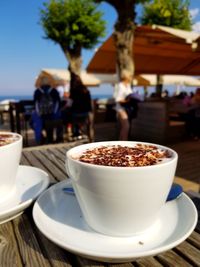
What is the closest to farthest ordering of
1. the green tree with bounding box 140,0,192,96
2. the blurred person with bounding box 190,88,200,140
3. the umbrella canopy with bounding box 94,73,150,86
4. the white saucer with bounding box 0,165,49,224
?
the white saucer with bounding box 0,165,49,224, the blurred person with bounding box 190,88,200,140, the umbrella canopy with bounding box 94,73,150,86, the green tree with bounding box 140,0,192,96

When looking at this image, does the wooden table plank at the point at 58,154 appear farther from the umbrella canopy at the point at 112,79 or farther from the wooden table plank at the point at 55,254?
the umbrella canopy at the point at 112,79

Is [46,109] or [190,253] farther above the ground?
[190,253]

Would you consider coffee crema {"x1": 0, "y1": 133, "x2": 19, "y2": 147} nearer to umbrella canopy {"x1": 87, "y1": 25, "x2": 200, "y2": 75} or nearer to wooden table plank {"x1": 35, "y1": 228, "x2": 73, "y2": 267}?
wooden table plank {"x1": 35, "y1": 228, "x2": 73, "y2": 267}

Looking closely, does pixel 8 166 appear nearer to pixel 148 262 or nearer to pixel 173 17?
pixel 148 262

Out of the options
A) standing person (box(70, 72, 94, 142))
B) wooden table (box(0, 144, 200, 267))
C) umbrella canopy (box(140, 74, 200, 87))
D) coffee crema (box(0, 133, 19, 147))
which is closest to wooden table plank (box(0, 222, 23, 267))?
wooden table (box(0, 144, 200, 267))

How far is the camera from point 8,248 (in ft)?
1.84

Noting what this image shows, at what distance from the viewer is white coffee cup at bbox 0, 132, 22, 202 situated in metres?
0.69

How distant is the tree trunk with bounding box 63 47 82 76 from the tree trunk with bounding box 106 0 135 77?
6.00 m

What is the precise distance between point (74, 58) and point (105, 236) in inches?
483

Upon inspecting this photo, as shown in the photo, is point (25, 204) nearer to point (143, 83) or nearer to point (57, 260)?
point (57, 260)

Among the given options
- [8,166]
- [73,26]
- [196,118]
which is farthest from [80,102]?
[73,26]

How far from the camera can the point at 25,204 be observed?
639mm

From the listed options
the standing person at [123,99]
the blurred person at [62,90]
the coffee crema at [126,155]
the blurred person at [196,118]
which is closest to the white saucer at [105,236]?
the coffee crema at [126,155]

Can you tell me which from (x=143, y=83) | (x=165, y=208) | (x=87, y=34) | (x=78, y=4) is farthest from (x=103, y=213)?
(x=78, y=4)
